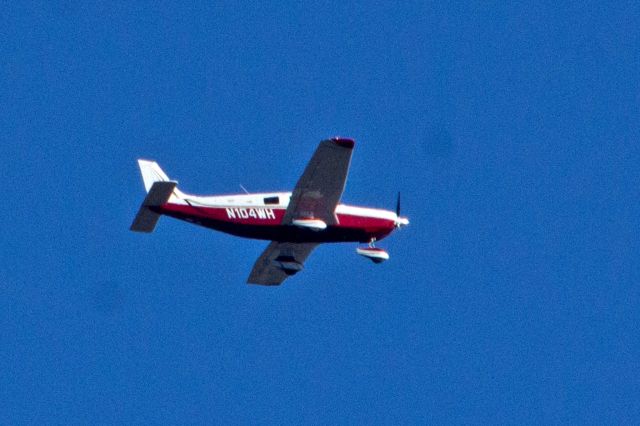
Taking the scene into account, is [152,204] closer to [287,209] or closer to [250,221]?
[250,221]

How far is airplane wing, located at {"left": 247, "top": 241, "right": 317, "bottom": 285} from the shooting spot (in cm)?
6212

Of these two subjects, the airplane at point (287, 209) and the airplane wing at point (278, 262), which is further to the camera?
the airplane wing at point (278, 262)

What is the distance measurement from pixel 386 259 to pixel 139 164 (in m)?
10.1

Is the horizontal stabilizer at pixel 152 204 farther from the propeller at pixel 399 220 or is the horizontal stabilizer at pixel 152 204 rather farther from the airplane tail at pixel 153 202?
the propeller at pixel 399 220

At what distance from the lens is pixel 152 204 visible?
5688 centimetres

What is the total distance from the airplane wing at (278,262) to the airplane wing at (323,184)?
13.7ft

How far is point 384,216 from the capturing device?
60.8 m

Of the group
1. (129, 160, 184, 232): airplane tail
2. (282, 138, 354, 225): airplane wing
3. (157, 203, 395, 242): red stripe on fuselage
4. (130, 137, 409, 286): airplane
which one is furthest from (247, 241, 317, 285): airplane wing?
(129, 160, 184, 232): airplane tail

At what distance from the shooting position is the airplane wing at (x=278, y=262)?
62.1m

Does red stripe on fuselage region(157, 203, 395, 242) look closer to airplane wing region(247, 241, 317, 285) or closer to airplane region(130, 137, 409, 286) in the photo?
airplane region(130, 137, 409, 286)

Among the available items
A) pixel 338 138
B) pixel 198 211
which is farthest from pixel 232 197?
pixel 338 138

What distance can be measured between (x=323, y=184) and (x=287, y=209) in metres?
1.84

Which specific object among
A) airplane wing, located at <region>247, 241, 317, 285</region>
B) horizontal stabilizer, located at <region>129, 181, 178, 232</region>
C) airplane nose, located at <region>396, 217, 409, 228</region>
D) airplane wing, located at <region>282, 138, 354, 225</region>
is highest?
airplane nose, located at <region>396, 217, 409, 228</region>

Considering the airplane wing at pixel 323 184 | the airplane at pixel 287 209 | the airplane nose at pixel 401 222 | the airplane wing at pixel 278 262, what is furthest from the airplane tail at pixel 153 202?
the airplane nose at pixel 401 222
